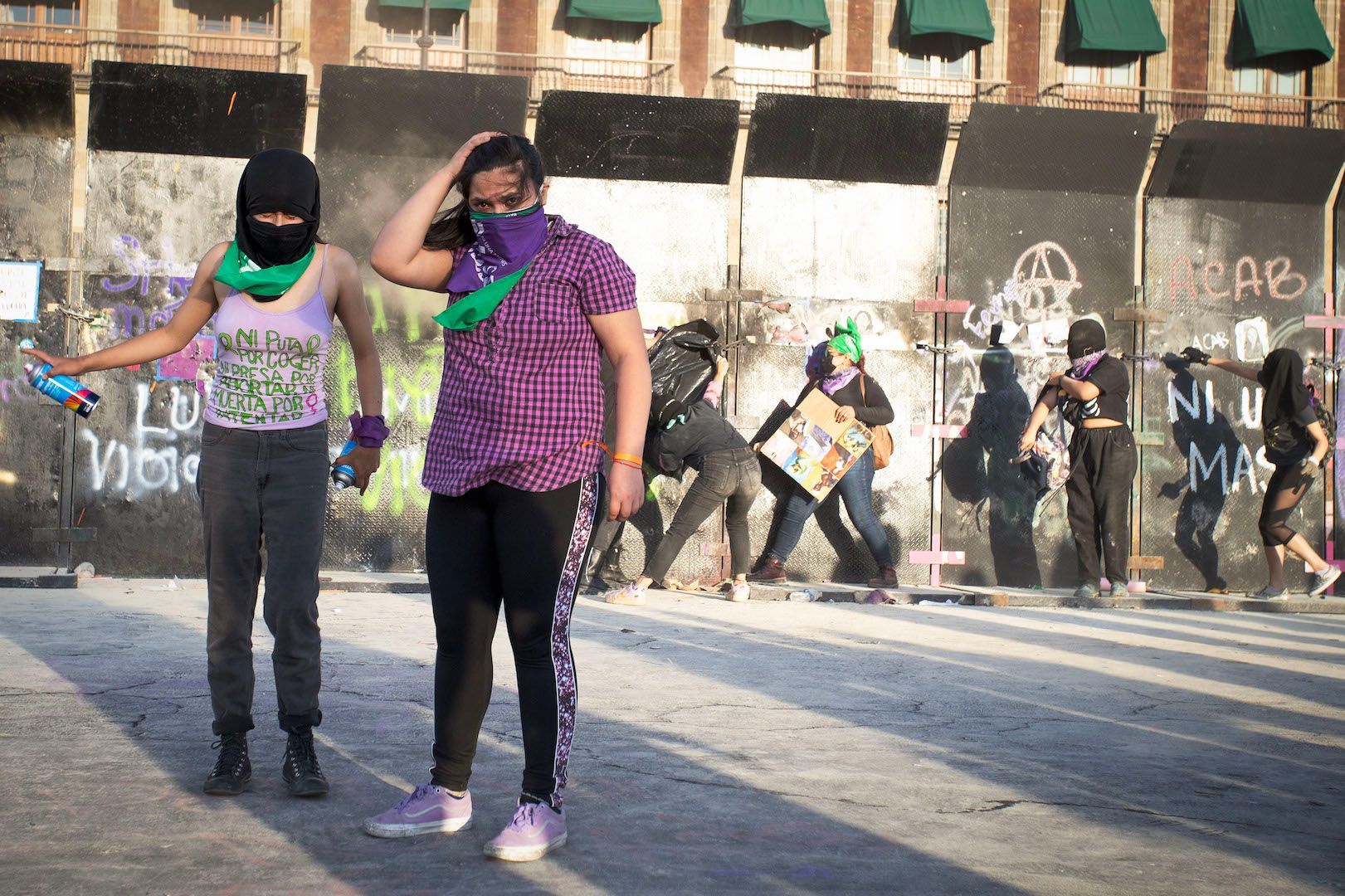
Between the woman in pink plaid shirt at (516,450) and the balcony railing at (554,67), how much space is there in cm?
2655

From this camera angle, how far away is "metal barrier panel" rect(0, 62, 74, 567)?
1050 cm

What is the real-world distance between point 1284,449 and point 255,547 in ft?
30.2

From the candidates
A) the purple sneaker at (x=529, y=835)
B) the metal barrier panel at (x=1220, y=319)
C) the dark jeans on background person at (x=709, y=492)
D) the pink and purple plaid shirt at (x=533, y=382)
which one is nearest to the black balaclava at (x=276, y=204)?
the pink and purple plaid shirt at (x=533, y=382)

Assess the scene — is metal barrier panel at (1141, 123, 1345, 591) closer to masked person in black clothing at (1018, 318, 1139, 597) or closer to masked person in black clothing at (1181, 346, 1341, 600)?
masked person in black clothing at (1181, 346, 1341, 600)

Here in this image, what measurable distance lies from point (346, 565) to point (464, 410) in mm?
7698

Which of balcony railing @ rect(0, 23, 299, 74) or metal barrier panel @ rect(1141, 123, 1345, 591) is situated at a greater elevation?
balcony railing @ rect(0, 23, 299, 74)

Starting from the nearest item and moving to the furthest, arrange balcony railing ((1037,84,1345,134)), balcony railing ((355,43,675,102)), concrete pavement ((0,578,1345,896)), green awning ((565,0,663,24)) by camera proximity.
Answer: concrete pavement ((0,578,1345,896)) → green awning ((565,0,663,24)) → balcony railing ((355,43,675,102)) → balcony railing ((1037,84,1345,134))

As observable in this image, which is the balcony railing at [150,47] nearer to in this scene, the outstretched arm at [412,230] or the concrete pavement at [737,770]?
the concrete pavement at [737,770]

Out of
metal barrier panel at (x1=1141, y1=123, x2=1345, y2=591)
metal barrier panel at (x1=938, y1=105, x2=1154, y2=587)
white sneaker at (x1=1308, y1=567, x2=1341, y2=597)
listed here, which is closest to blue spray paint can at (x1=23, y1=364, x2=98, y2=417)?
metal barrier panel at (x1=938, y1=105, x2=1154, y2=587)

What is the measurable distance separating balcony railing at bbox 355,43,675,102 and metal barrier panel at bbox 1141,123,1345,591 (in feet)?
61.3

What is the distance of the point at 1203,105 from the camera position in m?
31.7

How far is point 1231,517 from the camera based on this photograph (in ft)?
39.2

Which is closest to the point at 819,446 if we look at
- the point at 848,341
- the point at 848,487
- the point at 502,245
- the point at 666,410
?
the point at 848,487

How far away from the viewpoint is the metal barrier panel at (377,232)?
11.0 metres
